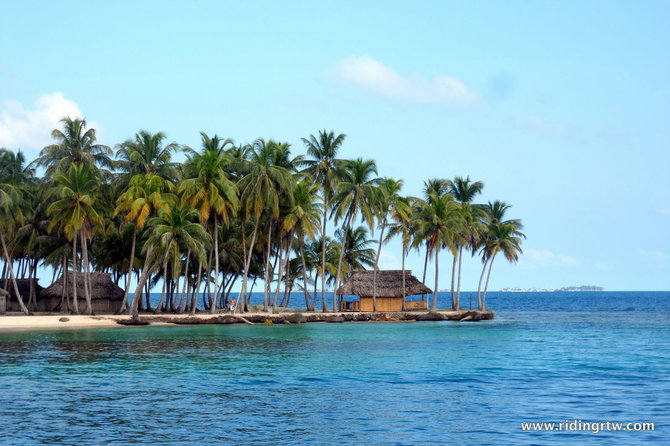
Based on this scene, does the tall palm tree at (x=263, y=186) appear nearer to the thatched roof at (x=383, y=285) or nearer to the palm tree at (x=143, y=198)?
the palm tree at (x=143, y=198)

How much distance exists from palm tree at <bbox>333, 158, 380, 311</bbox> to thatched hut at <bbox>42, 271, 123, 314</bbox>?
69.2ft

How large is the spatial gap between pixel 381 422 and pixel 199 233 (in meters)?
36.1

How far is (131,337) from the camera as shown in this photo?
145 ft

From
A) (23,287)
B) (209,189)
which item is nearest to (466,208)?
(209,189)

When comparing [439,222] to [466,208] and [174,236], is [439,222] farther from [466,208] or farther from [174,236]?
[174,236]

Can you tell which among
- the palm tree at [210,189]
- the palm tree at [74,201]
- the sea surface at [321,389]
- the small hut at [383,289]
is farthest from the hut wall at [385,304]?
the sea surface at [321,389]

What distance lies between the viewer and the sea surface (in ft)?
59.0

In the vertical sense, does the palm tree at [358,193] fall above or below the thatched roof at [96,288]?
above

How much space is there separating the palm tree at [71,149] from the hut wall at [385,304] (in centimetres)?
2656

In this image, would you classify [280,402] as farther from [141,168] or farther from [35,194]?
[35,194]

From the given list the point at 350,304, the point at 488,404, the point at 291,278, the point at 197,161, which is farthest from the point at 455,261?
the point at 488,404

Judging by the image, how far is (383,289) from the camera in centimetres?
7312

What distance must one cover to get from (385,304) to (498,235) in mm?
13199

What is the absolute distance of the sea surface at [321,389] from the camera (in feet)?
59.0
